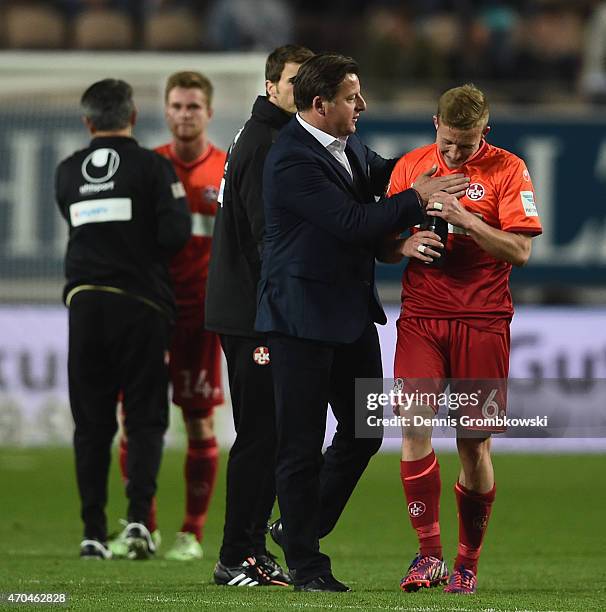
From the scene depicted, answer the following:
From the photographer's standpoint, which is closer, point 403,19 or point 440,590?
point 440,590

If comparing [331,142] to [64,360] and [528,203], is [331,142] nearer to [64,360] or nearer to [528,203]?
[528,203]

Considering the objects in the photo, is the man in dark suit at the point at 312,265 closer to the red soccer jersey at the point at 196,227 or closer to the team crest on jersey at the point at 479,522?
the team crest on jersey at the point at 479,522

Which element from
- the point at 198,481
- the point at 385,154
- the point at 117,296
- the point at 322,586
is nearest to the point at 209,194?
the point at 117,296

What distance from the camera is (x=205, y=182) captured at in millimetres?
8188

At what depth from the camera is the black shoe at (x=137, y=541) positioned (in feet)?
24.8

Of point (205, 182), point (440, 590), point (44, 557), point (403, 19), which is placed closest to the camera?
→ point (440, 590)

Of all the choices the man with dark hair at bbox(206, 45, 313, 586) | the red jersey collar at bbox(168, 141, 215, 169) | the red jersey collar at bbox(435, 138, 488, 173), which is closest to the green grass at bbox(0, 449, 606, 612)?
the man with dark hair at bbox(206, 45, 313, 586)

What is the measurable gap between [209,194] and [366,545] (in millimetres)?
2076

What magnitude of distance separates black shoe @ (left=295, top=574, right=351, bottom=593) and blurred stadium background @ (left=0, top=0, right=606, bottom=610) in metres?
0.28

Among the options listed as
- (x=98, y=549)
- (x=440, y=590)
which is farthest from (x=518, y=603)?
(x=98, y=549)

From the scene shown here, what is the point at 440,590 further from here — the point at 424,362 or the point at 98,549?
the point at 98,549

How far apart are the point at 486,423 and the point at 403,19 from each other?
493 inches

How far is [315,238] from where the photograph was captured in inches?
224

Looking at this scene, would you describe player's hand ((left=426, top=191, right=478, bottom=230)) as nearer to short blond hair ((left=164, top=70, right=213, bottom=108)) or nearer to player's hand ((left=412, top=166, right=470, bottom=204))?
player's hand ((left=412, top=166, right=470, bottom=204))
